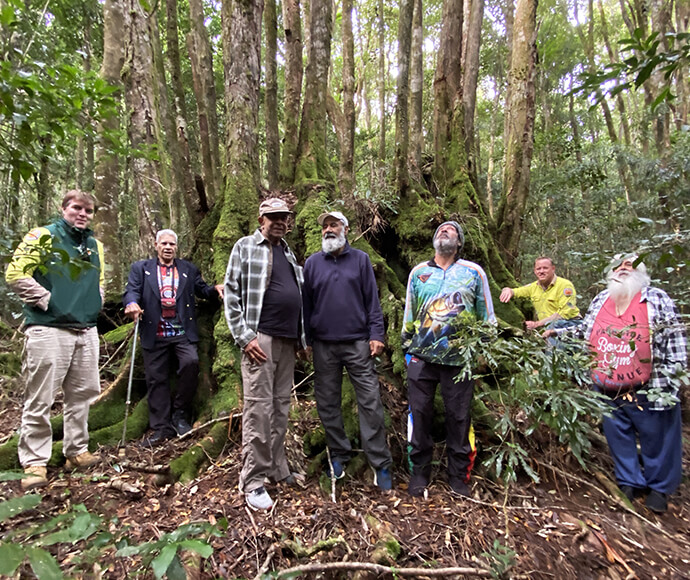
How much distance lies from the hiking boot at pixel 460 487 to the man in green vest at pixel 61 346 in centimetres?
317

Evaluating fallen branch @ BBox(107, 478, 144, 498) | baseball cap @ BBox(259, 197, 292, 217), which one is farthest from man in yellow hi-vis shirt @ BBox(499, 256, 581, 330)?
fallen branch @ BBox(107, 478, 144, 498)

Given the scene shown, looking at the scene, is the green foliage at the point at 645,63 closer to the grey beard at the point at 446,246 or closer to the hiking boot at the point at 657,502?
the grey beard at the point at 446,246

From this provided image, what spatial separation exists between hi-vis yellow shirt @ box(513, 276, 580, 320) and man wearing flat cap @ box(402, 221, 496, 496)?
2.44 metres

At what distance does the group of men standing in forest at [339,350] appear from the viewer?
3.30m

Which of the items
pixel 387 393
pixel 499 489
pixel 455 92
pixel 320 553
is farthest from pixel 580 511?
pixel 455 92

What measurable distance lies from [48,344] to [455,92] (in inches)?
292

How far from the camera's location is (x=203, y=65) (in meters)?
9.60

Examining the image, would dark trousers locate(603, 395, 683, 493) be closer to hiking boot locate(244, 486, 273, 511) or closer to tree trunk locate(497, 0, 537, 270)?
hiking boot locate(244, 486, 273, 511)

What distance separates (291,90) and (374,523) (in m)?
7.35

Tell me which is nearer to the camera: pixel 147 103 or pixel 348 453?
pixel 348 453

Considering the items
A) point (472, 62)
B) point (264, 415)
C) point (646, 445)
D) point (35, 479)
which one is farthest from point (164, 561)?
point (472, 62)

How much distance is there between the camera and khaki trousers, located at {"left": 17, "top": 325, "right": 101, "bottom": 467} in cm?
338

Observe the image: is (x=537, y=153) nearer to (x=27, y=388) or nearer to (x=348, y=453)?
(x=348, y=453)

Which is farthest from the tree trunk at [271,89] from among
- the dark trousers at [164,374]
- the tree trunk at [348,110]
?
the dark trousers at [164,374]
